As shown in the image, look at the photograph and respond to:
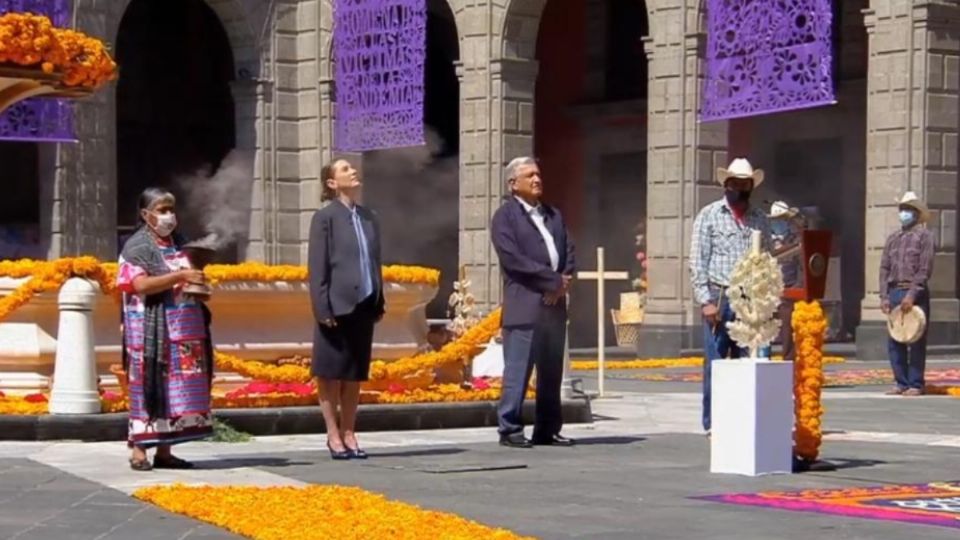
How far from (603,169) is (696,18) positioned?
26.0 ft

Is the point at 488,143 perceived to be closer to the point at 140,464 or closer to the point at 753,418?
the point at 140,464

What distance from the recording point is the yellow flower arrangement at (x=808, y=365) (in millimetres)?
10867

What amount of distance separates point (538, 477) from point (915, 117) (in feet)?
43.6

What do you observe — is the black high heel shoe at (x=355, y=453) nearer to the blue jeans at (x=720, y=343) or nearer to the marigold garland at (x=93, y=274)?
the marigold garland at (x=93, y=274)

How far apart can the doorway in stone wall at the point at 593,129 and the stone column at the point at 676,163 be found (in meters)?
5.99

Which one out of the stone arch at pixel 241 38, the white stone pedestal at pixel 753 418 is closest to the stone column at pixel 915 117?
the stone arch at pixel 241 38

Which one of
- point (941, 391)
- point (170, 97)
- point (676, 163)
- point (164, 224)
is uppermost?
point (170, 97)

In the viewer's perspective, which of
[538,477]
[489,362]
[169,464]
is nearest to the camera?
[538,477]

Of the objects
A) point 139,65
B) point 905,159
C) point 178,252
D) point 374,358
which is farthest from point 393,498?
point 139,65

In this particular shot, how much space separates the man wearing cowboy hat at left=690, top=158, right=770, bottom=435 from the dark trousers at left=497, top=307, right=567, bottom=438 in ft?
2.91

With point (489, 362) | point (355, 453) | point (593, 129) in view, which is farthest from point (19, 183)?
point (355, 453)

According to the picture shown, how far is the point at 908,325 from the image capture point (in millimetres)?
17109

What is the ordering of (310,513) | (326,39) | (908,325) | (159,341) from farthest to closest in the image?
(326,39) → (908,325) → (159,341) → (310,513)

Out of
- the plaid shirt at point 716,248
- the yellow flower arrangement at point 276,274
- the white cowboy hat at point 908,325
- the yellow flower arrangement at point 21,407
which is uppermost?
the plaid shirt at point 716,248
